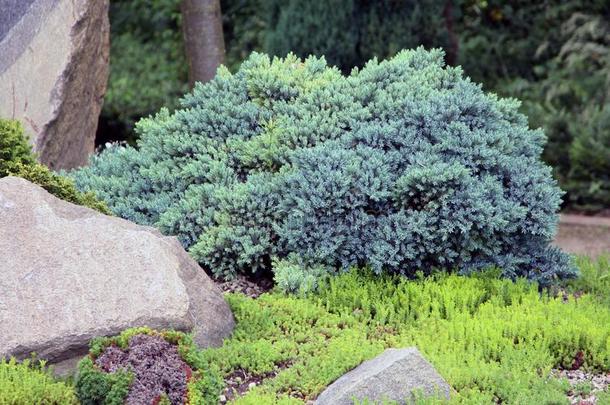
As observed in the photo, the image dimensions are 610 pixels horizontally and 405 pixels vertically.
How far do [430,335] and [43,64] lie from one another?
376 cm

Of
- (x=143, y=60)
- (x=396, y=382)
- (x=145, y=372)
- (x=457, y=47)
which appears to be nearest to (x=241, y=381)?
(x=145, y=372)

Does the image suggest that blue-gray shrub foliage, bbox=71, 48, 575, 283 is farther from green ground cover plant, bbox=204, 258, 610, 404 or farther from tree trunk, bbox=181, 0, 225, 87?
tree trunk, bbox=181, 0, 225, 87

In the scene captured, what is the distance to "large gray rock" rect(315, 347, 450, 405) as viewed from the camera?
167 inches

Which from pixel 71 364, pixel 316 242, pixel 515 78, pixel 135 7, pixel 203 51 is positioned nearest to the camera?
pixel 71 364

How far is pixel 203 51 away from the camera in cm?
960

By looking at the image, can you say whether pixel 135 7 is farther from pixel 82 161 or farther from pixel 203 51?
pixel 82 161

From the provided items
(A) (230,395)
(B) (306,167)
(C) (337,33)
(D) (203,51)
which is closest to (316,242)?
(B) (306,167)

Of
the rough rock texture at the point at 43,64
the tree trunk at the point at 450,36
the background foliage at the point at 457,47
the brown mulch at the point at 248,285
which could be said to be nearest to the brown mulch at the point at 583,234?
the background foliage at the point at 457,47

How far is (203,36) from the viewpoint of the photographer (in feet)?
31.3

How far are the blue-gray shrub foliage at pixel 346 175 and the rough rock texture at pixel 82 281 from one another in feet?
2.61

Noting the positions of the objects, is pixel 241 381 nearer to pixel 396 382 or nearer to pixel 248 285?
pixel 396 382

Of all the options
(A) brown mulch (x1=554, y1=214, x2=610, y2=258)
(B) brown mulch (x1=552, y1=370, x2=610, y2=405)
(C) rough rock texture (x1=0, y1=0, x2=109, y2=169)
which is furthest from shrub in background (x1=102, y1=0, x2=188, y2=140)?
(B) brown mulch (x1=552, y1=370, x2=610, y2=405)

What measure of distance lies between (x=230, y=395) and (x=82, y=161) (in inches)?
148

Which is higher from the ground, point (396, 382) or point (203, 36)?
point (203, 36)
